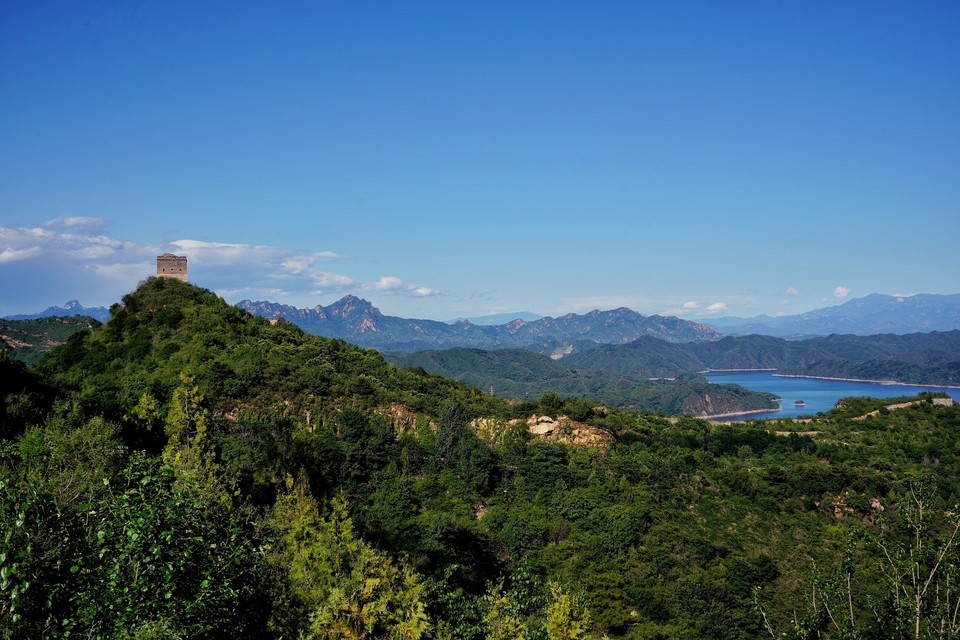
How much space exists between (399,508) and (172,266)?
39.0 m

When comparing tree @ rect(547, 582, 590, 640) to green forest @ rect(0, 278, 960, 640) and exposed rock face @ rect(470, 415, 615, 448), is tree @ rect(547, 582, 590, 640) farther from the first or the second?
exposed rock face @ rect(470, 415, 615, 448)

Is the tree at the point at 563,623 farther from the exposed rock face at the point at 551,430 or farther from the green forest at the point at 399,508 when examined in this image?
the exposed rock face at the point at 551,430

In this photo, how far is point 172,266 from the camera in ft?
201

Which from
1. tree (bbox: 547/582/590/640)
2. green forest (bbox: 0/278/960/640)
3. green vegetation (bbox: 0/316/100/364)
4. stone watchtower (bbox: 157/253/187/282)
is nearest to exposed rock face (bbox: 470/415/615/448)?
green forest (bbox: 0/278/960/640)

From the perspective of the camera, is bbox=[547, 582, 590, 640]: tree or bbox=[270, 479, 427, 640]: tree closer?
bbox=[270, 479, 427, 640]: tree

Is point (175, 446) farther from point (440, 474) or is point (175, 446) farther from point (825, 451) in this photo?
point (825, 451)

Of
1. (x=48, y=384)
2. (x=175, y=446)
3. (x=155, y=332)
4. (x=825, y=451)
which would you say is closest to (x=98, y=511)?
(x=175, y=446)

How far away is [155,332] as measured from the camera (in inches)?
2073

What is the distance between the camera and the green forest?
891cm

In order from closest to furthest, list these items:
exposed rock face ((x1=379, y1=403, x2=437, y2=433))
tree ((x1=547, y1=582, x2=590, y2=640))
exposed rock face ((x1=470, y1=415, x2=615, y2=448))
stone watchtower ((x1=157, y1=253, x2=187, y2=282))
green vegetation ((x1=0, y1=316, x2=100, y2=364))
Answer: tree ((x1=547, y1=582, x2=590, y2=640)) → exposed rock face ((x1=379, y1=403, x2=437, y2=433)) → exposed rock face ((x1=470, y1=415, x2=615, y2=448)) → stone watchtower ((x1=157, y1=253, x2=187, y2=282)) → green vegetation ((x1=0, y1=316, x2=100, y2=364))

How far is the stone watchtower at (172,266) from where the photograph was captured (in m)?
60.8

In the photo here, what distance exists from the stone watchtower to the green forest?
1985 millimetres

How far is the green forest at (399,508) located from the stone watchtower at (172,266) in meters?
1.99

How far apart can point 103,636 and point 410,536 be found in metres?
25.5
